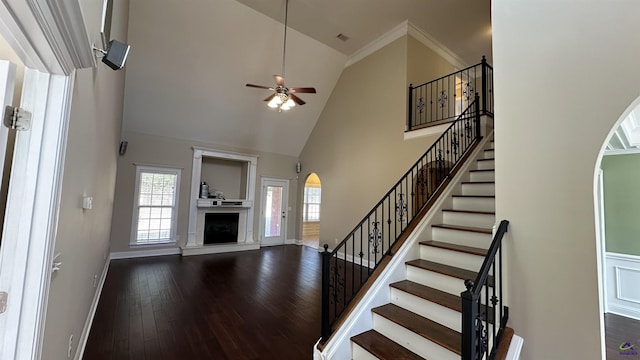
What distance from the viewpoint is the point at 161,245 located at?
616 cm

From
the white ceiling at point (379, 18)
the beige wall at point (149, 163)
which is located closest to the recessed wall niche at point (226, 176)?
the beige wall at point (149, 163)

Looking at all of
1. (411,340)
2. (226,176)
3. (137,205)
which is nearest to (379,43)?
(226,176)

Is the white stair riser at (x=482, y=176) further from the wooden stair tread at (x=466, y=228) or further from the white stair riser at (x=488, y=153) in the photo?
the wooden stair tread at (x=466, y=228)

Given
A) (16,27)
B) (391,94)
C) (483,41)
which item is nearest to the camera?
(16,27)

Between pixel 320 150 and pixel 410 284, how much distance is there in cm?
520

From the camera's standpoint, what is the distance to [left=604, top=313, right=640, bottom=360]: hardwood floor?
274 cm

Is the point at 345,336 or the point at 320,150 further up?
the point at 320,150

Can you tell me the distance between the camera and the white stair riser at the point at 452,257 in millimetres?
2547

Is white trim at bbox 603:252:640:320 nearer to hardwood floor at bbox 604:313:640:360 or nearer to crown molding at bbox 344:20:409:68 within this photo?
hardwood floor at bbox 604:313:640:360

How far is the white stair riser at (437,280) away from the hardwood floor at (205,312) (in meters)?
1.29

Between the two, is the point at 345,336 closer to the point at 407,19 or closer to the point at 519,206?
the point at 519,206

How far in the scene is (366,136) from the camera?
589 centimetres

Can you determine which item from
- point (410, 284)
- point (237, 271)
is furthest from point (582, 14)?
point (237, 271)

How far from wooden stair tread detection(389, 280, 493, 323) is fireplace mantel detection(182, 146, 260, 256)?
539 cm
